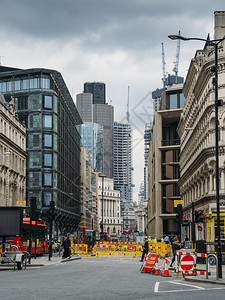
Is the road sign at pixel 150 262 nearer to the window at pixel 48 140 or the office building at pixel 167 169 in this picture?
the window at pixel 48 140

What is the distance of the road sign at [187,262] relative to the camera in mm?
23034

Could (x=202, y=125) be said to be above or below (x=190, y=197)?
above

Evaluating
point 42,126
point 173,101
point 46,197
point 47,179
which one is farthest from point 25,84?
point 173,101

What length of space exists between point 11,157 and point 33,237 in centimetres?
2498

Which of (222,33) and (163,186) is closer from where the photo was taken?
(222,33)

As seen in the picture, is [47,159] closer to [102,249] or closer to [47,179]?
[47,179]

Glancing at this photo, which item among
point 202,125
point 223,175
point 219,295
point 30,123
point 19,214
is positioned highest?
point 30,123

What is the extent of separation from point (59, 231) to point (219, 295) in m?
87.6

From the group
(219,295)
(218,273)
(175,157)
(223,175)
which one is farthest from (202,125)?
(175,157)

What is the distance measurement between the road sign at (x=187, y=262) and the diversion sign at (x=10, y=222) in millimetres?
11394

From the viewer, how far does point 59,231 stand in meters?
101

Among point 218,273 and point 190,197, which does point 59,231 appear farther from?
point 218,273

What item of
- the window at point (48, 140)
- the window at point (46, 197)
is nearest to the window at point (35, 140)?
the window at point (48, 140)

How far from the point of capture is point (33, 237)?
4747 centimetres
